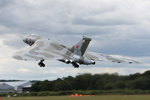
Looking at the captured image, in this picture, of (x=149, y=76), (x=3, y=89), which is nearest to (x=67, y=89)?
(x=149, y=76)

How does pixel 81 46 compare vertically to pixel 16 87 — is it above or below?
above

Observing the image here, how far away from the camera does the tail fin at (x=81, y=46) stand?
3681 centimetres

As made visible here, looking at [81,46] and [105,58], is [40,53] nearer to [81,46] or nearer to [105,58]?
[81,46]

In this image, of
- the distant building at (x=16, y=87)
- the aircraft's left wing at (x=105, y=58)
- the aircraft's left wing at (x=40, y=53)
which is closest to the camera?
the aircraft's left wing at (x=40, y=53)

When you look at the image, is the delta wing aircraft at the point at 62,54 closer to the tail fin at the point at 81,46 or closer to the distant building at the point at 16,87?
the tail fin at the point at 81,46

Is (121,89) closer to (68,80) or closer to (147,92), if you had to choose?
(147,92)

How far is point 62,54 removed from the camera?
127ft

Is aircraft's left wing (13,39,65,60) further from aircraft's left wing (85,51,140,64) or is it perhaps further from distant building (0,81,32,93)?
distant building (0,81,32,93)

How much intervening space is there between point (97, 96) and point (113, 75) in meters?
19.0

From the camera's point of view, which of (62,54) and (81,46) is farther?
(62,54)

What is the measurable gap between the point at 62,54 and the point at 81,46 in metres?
3.33

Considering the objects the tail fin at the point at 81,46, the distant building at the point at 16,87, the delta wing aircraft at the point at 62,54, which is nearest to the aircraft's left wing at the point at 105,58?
the delta wing aircraft at the point at 62,54

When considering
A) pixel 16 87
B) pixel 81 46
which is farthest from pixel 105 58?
pixel 16 87

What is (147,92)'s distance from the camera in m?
37.2
